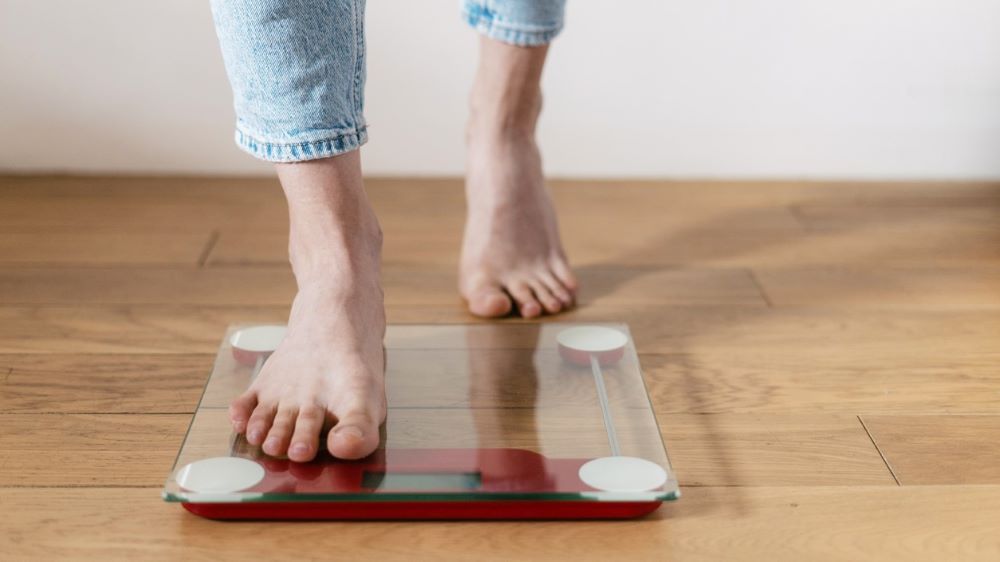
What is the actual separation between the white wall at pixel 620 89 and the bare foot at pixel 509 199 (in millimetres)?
496

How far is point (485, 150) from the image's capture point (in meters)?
1.32

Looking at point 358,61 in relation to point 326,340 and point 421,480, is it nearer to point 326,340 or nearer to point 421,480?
point 326,340

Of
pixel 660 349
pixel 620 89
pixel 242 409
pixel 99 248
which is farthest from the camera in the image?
pixel 620 89

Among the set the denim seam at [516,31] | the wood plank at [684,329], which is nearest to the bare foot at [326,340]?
the wood plank at [684,329]

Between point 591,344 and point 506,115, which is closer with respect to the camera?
point 591,344

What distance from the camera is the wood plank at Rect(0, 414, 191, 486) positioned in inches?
35.6

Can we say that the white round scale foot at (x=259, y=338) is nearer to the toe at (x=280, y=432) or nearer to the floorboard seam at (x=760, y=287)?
the toe at (x=280, y=432)

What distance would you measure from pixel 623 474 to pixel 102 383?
0.53 metres

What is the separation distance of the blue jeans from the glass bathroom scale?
24 centimetres

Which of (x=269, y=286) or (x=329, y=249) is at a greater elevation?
(x=329, y=249)

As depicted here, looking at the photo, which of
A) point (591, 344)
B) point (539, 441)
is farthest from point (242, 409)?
point (591, 344)

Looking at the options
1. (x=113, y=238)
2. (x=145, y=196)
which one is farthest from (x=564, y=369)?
(x=145, y=196)

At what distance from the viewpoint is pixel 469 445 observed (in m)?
0.92

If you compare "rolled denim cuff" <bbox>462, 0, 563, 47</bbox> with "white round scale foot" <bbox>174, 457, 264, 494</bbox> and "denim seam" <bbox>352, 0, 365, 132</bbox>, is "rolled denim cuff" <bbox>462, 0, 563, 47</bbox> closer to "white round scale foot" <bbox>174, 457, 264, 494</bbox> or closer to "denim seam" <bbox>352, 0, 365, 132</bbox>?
"denim seam" <bbox>352, 0, 365, 132</bbox>
